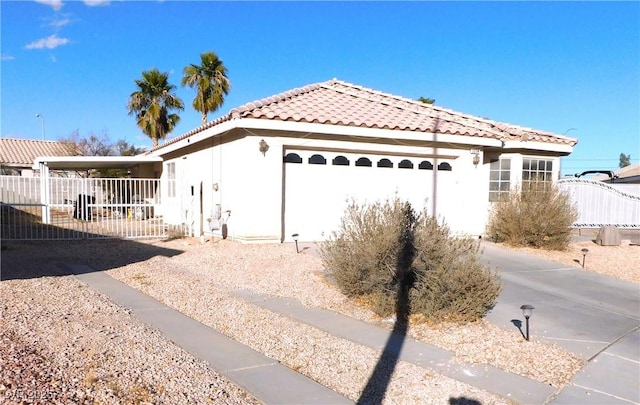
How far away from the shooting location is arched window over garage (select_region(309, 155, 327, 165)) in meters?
12.2

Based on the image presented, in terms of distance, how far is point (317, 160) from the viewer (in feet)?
40.4

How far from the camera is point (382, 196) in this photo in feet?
42.3

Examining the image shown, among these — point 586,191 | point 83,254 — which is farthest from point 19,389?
point 586,191

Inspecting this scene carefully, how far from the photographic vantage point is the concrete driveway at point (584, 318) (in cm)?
436

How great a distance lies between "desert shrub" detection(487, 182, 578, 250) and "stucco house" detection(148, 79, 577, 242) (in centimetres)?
137

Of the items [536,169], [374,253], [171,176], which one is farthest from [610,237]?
[171,176]

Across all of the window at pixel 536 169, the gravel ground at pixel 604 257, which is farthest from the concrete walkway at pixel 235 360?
the window at pixel 536 169

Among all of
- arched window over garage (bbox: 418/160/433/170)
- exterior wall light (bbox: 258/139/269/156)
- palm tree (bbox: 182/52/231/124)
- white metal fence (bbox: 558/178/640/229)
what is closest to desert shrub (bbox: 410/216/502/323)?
exterior wall light (bbox: 258/139/269/156)

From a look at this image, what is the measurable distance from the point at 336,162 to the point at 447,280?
6.90 meters

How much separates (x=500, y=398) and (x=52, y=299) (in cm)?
592

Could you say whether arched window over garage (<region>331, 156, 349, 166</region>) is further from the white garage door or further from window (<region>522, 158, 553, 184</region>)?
window (<region>522, 158, 553, 184</region>)

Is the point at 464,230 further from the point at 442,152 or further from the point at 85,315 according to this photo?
the point at 85,315

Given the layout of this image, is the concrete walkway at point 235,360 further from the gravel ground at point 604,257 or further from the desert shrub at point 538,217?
the desert shrub at point 538,217

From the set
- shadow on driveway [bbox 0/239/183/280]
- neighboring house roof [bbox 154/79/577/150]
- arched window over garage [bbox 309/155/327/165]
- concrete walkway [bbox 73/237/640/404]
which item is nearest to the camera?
concrete walkway [bbox 73/237/640/404]
